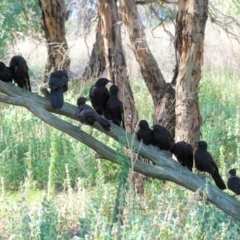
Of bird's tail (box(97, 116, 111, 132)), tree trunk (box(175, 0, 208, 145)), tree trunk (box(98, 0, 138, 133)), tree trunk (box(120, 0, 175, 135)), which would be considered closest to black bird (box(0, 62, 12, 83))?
bird's tail (box(97, 116, 111, 132))

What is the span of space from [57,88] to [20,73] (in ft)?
2.51

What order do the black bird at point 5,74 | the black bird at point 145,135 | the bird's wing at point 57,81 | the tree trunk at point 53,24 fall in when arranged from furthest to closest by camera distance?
the tree trunk at point 53,24, the black bird at point 5,74, the black bird at point 145,135, the bird's wing at point 57,81

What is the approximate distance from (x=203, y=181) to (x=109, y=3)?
10.5 ft

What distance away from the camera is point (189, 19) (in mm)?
6312

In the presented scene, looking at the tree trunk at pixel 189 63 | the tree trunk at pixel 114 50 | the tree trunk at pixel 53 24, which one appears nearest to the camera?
the tree trunk at pixel 189 63

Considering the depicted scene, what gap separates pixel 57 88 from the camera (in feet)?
16.1

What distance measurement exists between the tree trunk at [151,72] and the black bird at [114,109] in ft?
5.65

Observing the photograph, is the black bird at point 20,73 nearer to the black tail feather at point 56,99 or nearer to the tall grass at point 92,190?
the black tail feather at point 56,99

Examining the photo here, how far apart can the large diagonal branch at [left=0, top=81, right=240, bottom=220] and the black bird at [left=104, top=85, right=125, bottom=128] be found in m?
0.45

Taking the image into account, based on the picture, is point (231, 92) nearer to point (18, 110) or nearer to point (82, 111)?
point (18, 110)

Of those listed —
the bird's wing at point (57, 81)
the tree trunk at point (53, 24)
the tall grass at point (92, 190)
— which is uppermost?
the tree trunk at point (53, 24)

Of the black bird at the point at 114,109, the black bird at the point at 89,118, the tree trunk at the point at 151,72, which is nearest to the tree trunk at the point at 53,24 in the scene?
the tree trunk at the point at 151,72

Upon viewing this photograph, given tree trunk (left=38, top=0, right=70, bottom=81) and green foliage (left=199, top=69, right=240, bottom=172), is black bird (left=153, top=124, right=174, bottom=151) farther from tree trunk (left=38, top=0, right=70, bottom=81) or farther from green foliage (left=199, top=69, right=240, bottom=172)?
tree trunk (left=38, top=0, right=70, bottom=81)

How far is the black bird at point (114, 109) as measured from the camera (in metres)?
5.37
